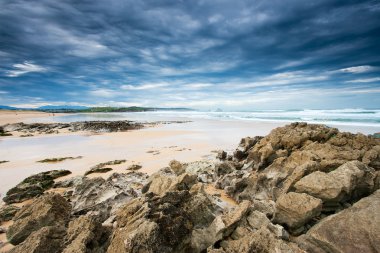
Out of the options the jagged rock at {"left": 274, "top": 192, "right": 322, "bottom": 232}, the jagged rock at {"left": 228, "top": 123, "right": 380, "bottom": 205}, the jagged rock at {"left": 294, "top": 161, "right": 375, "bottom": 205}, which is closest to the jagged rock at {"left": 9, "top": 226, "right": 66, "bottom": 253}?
the jagged rock at {"left": 274, "top": 192, "right": 322, "bottom": 232}

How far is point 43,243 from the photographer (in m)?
3.38

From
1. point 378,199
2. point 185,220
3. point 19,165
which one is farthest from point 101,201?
point 19,165

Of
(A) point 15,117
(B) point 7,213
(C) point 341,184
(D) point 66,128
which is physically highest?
(C) point 341,184

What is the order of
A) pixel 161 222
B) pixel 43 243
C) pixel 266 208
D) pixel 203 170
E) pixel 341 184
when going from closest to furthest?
1. pixel 43 243
2. pixel 161 222
3. pixel 341 184
4. pixel 266 208
5. pixel 203 170

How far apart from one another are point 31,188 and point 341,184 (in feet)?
28.3

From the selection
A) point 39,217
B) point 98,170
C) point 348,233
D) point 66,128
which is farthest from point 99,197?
point 66,128

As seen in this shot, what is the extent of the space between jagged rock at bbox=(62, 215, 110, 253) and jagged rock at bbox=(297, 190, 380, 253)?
3317 mm

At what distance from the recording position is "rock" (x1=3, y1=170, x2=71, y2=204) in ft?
21.7

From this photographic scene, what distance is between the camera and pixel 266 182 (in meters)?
6.13

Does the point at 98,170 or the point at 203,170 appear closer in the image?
the point at 203,170

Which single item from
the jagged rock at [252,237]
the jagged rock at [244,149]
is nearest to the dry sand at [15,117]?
the jagged rock at [244,149]

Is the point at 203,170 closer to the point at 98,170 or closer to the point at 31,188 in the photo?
the point at 98,170

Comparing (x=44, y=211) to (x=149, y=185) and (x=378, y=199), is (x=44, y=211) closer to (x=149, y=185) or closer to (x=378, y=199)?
(x=149, y=185)

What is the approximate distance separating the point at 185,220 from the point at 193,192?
132cm
